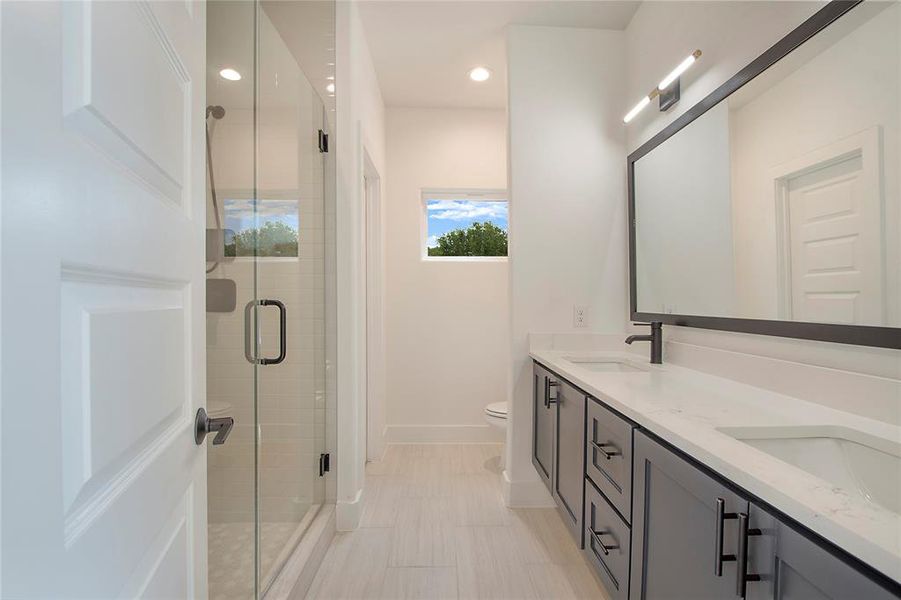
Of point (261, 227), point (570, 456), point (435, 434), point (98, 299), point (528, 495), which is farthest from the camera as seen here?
point (435, 434)

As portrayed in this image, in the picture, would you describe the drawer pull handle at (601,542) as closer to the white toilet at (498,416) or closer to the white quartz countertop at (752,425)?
the white quartz countertop at (752,425)

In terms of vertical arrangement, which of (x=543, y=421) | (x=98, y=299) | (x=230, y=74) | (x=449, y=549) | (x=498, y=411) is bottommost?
(x=449, y=549)

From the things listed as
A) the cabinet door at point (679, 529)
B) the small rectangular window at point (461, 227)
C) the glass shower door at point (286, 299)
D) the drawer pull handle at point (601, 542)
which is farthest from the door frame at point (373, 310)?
the cabinet door at point (679, 529)

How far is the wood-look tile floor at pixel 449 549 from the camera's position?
1729mm

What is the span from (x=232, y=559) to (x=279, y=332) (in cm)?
78

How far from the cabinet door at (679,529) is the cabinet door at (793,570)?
0.13ft

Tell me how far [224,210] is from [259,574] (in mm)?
1250

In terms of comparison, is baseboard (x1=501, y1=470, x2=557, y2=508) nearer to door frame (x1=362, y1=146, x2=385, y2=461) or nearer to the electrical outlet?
the electrical outlet

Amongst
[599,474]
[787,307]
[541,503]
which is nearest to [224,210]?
[599,474]

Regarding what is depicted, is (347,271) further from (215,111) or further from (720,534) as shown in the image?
(720,534)

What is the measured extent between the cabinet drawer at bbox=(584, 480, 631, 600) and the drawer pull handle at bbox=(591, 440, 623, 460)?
0.51ft

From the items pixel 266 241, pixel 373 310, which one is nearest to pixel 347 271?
pixel 266 241

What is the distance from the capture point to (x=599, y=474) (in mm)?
1453

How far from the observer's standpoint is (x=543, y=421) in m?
2.17
